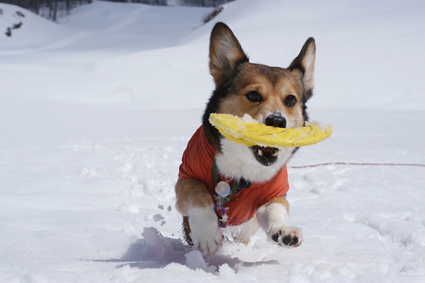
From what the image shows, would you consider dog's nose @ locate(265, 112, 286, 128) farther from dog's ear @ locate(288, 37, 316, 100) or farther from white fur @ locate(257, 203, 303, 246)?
dog's ear @ locate(288, 37, 316, 100)

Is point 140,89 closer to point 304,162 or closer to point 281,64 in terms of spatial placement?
point 281,64

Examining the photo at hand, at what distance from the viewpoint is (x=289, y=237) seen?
1902 millimetres

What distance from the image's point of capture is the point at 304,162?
16.8 feet

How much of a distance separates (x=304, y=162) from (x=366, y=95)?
5.41 meters

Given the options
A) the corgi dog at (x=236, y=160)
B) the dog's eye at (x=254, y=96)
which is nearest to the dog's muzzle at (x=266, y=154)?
the corgi dog at (x=236, y=160)

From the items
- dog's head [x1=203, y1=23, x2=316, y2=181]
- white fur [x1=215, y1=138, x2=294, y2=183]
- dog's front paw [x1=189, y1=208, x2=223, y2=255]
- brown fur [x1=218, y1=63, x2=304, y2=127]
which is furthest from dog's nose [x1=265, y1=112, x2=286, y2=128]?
dog's front paw [x1=189, y1=208, x2=223, y2=255]

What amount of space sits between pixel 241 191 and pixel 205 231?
0.41m

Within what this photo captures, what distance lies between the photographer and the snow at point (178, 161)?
2072 millimetres

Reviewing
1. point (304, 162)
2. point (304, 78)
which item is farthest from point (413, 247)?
point (304, 162)

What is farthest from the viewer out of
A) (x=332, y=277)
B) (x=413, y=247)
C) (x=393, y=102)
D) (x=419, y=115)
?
(x=393, y=102)

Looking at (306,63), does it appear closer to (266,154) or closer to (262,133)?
(266,154)

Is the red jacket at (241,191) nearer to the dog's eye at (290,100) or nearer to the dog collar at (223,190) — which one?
the dog collar at (223,190)

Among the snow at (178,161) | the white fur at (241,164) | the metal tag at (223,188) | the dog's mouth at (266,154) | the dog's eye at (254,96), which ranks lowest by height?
the snow at (178,161)

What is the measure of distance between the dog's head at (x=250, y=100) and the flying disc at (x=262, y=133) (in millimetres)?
109
